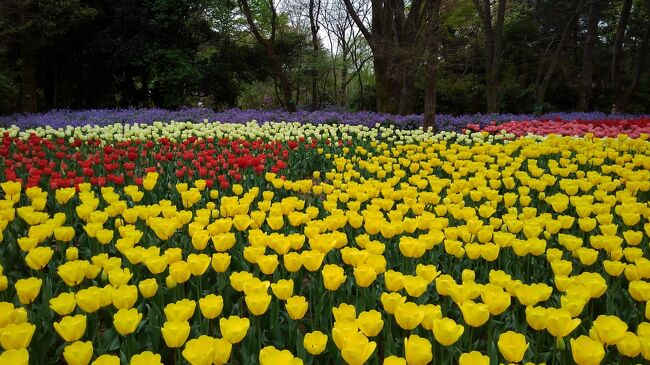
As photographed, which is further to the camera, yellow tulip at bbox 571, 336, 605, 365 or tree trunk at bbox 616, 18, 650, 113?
tree trunk at bbox 616, 18, 650, 113

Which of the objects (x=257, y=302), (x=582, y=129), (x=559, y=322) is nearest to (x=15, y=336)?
(x=257, y=302)

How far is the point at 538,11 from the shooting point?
21172 millimetres

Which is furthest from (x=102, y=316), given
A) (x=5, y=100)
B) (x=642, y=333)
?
(x=5, y=100)

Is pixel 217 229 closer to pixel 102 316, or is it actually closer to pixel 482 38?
pixel 102 316

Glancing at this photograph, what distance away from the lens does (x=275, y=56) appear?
1806cm

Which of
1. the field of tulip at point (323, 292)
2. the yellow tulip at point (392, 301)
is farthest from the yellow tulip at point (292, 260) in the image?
the yellow tulip at point (392, 301)

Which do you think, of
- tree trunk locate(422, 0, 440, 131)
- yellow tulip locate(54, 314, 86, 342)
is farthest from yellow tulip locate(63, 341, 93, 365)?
tree trunk locate(422, 0, 440, 131)

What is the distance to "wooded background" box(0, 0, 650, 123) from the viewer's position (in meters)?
16.7

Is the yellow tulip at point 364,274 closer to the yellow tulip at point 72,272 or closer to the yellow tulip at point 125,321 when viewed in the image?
the yellow tulip at point 125,321

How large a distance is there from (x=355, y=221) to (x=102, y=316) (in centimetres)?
153

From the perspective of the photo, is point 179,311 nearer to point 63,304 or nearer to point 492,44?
point 63,304

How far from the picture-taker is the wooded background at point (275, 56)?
1673 cm

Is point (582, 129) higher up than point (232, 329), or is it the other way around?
point (582, 129)

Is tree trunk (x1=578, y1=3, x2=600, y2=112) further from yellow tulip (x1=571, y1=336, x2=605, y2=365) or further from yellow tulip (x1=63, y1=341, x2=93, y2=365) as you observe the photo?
yellow tulip (x1=63, y1=341, x2=93, y2=365)
